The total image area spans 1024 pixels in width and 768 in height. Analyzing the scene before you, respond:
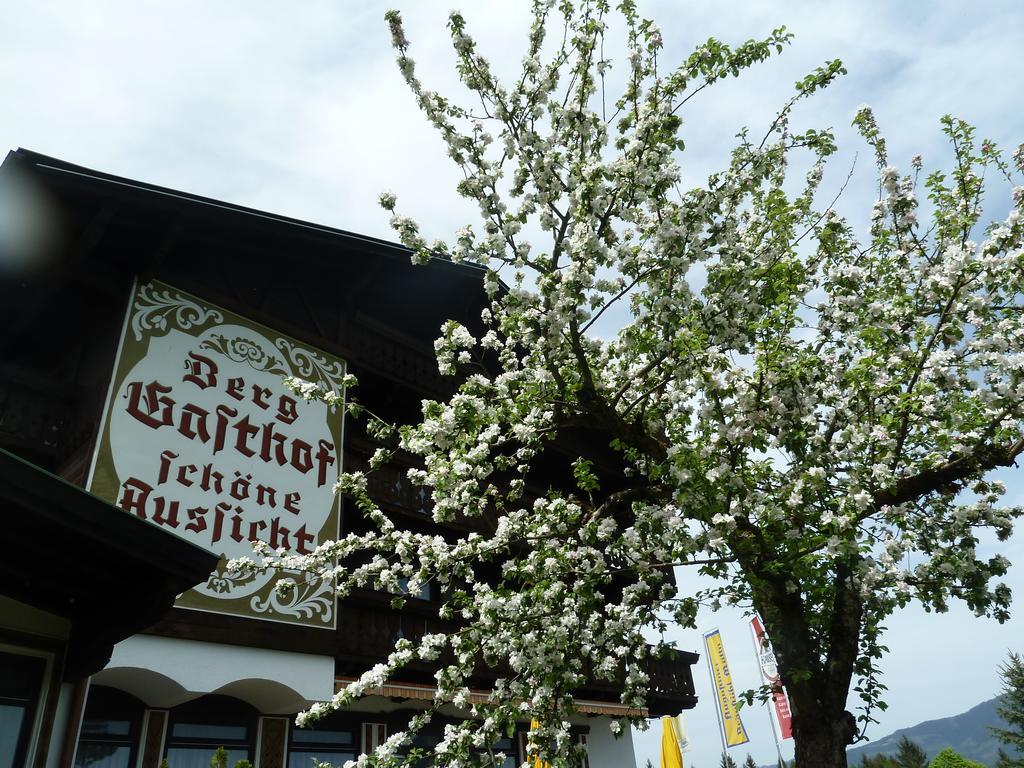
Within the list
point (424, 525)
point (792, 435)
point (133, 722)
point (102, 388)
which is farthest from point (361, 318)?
point (792, 435)

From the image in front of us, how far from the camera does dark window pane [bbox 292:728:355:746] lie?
11.7m

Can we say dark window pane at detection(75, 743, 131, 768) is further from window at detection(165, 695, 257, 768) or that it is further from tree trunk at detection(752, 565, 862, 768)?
tree trunk at detection(752, 565, 862, 768)

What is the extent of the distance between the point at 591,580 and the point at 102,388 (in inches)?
288

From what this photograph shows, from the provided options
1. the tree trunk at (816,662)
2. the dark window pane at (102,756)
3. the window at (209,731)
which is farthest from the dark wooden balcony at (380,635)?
the tree trunk at (816,662)

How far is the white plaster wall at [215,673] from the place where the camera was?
9297 millimetres

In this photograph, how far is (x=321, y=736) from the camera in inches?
473

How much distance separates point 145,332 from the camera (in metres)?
11.0

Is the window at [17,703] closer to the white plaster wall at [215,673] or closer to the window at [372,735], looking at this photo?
the white plaster wall at [215,673]

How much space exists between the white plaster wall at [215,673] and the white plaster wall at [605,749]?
8511 millimetres

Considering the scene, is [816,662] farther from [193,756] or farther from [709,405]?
[193,756]

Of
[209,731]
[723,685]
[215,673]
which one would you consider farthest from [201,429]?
[723,685]

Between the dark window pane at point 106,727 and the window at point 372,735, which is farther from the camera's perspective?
the window at point 372,735

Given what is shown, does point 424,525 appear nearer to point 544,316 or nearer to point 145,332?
point 145,332

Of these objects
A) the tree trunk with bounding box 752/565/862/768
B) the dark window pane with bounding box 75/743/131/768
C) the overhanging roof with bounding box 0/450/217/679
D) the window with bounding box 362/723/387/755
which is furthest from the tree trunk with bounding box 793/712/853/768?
the dark window pane with bounding box 75/743/131/768
